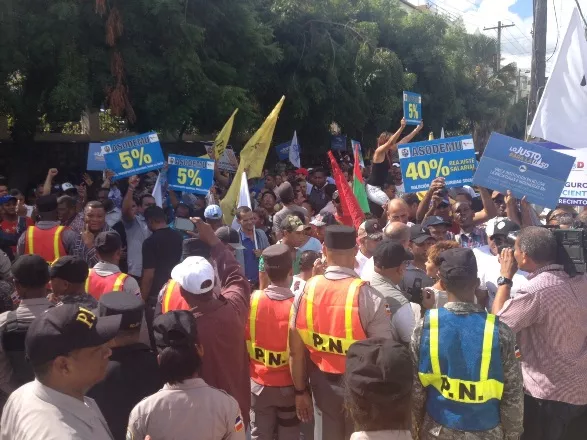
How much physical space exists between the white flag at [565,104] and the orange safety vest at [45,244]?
483 centimetres

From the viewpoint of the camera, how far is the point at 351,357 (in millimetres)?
2482

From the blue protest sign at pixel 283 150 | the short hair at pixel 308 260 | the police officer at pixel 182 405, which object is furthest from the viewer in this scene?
the blue protest sign at pixel 283 150

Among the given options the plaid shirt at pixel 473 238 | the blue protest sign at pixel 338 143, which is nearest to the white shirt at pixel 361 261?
the plaid shirt at pixel 473 238

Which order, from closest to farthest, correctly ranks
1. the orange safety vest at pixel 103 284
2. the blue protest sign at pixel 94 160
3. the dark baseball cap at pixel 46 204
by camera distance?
1. the orange safety vest at pixel 103 284
2. the dark baseball cap at pixel 46 204
3. the blue protest sign at pixel 94 160

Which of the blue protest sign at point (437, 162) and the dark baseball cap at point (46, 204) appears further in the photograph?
the blue protest sign at point (437, 162)

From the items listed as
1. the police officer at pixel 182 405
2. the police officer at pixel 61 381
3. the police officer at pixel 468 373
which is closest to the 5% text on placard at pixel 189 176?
the police officer at pixel 182 405

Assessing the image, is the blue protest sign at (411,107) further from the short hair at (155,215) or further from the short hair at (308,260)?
the short hair at (308,260)

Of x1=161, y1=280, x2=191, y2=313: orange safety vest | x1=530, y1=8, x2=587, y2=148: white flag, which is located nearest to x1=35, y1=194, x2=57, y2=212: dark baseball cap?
x1=161, y1=280, x2=191, y2=313: orange safety vest

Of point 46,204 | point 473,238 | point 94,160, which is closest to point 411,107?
point 94,160

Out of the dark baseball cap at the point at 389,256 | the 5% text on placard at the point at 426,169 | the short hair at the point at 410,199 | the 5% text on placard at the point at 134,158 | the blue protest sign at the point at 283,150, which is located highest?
the dark baseball cap at the point at 389,256

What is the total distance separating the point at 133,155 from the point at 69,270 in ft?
14.6

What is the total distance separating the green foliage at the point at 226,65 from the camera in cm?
1150

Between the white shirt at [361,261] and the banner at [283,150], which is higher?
the white shirt at [361,261]

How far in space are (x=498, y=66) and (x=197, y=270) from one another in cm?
3896
